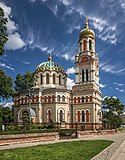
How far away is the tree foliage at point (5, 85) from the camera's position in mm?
23031

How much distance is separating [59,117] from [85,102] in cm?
715

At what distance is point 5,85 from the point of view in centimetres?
2334

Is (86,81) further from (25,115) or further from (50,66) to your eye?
(25,115)

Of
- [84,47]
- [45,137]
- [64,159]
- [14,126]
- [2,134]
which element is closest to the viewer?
[64,159]

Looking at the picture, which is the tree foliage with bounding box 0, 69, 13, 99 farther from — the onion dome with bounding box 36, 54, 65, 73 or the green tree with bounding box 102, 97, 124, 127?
the green tree with bounding box 102, 97, 124, 127

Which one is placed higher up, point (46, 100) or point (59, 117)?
point (46, 100)

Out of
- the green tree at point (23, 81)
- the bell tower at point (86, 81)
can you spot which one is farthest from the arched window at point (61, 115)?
the green tree at point (23, 81)

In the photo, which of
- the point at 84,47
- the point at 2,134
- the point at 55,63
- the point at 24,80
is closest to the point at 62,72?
the point at 55,63

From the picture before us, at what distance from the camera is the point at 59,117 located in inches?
2084

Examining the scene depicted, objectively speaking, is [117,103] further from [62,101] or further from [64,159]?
[64,159]

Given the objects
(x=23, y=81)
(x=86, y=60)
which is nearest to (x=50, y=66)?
(x=86, y=60)

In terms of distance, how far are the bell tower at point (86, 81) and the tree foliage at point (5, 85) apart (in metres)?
31.3

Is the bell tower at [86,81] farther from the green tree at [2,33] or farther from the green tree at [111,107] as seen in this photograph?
the green tree at [2,33]

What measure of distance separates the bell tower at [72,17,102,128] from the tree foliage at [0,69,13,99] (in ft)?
103
